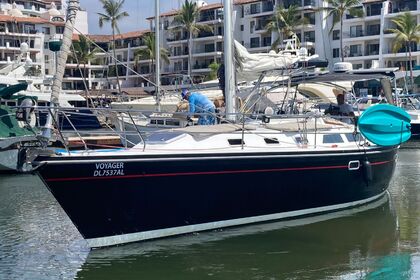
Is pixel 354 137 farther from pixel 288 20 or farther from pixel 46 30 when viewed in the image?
pixel 46 30

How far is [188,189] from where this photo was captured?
11.2 m

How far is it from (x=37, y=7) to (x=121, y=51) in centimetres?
2181

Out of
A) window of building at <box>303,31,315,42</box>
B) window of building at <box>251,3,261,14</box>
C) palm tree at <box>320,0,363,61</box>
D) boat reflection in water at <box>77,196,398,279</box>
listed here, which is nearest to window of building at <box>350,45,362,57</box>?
palm tree at <box>320,0,363,61</box>

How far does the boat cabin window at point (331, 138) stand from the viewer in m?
13.5

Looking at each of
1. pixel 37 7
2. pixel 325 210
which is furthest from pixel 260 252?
pixel 37 7

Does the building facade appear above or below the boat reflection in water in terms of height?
above

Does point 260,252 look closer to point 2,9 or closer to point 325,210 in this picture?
point 325,210

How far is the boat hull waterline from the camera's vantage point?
10391 millimetres

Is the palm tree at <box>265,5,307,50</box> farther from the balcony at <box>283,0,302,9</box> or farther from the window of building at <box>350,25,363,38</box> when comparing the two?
the window of building at <box>350,25,363,38</box>

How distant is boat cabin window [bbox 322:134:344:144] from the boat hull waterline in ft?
1.72

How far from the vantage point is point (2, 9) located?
303 ft

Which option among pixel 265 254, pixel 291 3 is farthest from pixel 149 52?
pixel 265 254

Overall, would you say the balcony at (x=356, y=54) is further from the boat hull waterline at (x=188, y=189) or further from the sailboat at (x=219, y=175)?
the boat hull waterline at (x=188, y=189)

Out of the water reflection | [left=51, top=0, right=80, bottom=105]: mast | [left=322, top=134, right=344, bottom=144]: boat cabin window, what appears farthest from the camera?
[left=322, top=134, right=344, bottom=144]: boat cabin window
